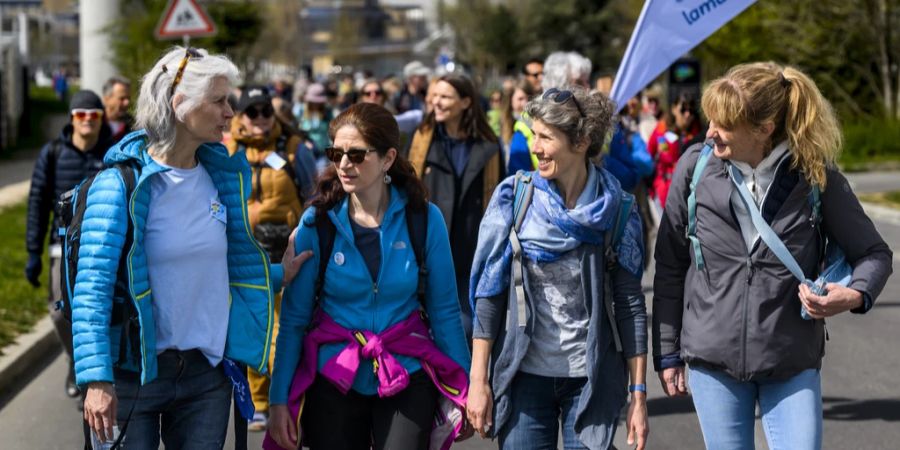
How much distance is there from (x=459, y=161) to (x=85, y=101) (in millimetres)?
2091

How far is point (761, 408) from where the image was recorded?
413 centimetres

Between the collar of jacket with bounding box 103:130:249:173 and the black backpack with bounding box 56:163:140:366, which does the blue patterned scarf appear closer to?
the collar of jacket with bounding box 103:130:249:173

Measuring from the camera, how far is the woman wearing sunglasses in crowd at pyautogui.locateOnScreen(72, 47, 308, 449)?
379 centimetres

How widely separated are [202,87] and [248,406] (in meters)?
0.98

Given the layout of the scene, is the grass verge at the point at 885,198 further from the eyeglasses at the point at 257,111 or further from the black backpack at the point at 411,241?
the black backpack at the point at 411,241

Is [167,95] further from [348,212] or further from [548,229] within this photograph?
[548,229]

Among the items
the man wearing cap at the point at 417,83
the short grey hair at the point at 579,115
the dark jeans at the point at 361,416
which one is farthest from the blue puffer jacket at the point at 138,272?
the man wearing cap at the point at 417,83

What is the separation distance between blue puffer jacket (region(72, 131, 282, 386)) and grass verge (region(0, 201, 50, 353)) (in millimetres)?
5486

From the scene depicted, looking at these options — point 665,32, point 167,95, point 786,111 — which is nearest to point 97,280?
point 167,95

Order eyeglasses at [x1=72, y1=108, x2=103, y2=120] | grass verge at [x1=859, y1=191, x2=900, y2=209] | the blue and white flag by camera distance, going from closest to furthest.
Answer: the blue and white flag < eyeglasses at [x1=72, y1=108, x2=103, y2=120] < grass verge at [x1=859, y1=191, x2=900, y2=209]

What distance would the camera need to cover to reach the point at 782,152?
4059mm

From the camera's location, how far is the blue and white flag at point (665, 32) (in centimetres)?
583

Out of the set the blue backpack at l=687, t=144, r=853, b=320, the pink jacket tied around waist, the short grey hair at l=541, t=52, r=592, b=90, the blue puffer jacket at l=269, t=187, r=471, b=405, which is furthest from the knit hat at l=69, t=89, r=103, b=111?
the blue backpack at l=687, t=144, r=853, b=320

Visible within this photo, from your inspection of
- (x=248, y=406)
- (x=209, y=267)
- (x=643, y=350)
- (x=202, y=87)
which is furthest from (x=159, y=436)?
(x=643, y=350)
